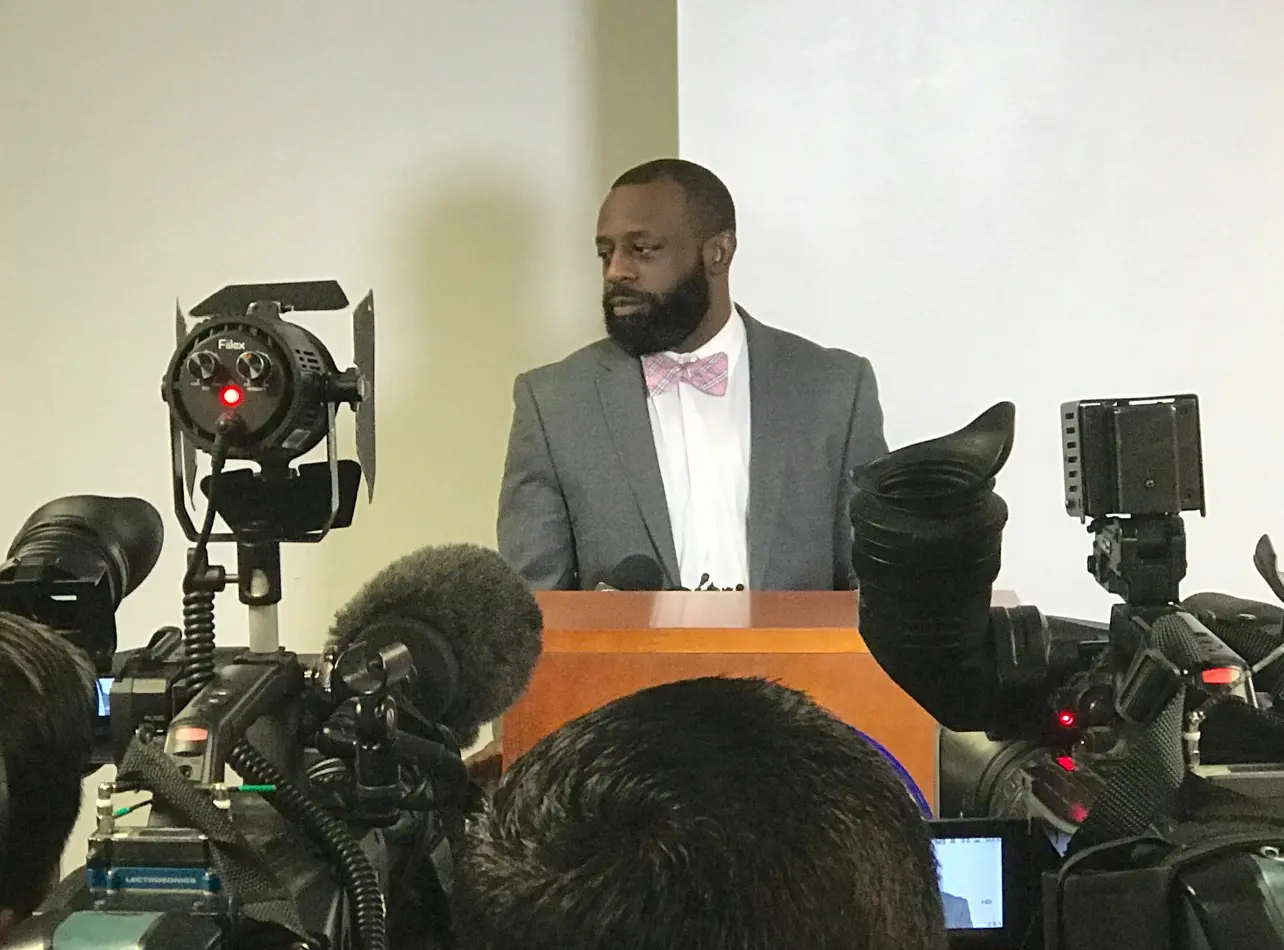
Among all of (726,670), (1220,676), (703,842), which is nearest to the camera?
(703,842)

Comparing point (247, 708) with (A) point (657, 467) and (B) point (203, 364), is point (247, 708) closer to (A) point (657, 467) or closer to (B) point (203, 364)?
(B) point (203, 364)

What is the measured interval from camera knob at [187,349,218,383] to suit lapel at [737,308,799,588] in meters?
1.45

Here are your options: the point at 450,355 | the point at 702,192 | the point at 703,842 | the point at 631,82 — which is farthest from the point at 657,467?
the point at 703,842

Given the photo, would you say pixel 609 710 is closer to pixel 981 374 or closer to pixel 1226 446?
pixel 981 374

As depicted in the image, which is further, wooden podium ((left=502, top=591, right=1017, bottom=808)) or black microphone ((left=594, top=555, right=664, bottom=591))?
black microphone ((left=594, top=555, right=664, bottom=591))

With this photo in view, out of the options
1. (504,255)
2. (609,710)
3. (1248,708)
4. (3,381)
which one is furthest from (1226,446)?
(3,381)

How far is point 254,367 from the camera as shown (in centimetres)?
60

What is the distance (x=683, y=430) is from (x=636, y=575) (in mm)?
300

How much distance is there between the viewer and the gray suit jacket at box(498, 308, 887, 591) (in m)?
2.00

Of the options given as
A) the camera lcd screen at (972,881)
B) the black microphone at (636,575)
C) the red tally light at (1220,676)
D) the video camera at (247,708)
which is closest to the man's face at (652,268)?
the black microphone at (636,575)

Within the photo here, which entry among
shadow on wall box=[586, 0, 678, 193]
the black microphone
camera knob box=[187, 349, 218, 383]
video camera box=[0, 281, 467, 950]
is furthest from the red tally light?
shadow on wall box=[586, 0, 678, 193]

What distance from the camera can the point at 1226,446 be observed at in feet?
6.88

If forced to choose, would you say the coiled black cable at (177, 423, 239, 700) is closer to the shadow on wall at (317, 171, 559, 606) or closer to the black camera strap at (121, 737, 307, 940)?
the black camera strap at (121, 737, 307, 940)

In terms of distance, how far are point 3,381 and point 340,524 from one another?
87.8 inches
